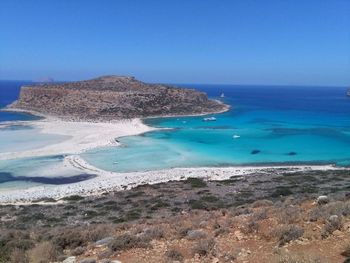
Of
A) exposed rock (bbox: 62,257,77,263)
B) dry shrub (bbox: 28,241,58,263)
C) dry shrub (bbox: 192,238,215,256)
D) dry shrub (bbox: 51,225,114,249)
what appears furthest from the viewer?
dry shrub (bbox: 51,225,114,249)

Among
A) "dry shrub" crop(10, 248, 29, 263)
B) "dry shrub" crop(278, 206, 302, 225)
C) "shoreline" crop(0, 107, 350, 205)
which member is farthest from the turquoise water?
"dry shrub" crop(10, 248, 29, 263)

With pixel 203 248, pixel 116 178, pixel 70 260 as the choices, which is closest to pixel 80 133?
pixel 116 178

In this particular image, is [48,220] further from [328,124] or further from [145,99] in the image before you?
[145,99]

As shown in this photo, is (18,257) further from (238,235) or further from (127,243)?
(238,235)

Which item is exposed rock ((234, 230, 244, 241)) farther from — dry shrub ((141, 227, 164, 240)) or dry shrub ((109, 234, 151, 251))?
dry shrub ((109, 234, 151, 251))

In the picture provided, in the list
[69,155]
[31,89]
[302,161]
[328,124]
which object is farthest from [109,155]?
[31,89]
